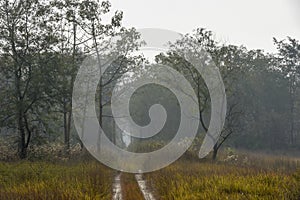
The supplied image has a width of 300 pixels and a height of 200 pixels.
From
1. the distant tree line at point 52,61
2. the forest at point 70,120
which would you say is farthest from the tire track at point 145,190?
the distant tree line at point 52,61

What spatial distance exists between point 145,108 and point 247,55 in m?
15.4

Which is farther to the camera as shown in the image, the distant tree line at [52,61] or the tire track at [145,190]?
the distant tree line at [52,61]

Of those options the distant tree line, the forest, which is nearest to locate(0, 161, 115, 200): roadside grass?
the forest

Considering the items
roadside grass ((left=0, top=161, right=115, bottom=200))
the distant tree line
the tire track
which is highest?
the distant tree line

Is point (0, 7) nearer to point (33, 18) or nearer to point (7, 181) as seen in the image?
point (33, 18)

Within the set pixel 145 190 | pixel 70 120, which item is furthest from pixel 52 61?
pixel 145 190

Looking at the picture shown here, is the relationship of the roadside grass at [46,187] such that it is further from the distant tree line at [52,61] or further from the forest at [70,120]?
the distant tree line at [52,61]

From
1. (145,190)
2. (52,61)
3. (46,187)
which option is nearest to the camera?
(46,187)

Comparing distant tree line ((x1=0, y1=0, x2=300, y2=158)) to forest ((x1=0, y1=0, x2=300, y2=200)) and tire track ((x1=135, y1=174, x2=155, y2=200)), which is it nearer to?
forest ((x1=0, y1=0, x2=300, y2=200))

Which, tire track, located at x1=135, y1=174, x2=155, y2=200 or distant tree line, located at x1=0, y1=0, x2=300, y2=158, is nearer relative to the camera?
tire track, located at x1=135, y1=174, x2=155, y2=200

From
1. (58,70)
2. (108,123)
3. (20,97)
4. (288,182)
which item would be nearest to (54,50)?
(58,70)

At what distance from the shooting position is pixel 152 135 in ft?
189

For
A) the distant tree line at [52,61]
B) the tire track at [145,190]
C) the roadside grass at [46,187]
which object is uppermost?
the distant tree line at [52,61]

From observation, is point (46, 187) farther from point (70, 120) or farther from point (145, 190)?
point (70, 120)
